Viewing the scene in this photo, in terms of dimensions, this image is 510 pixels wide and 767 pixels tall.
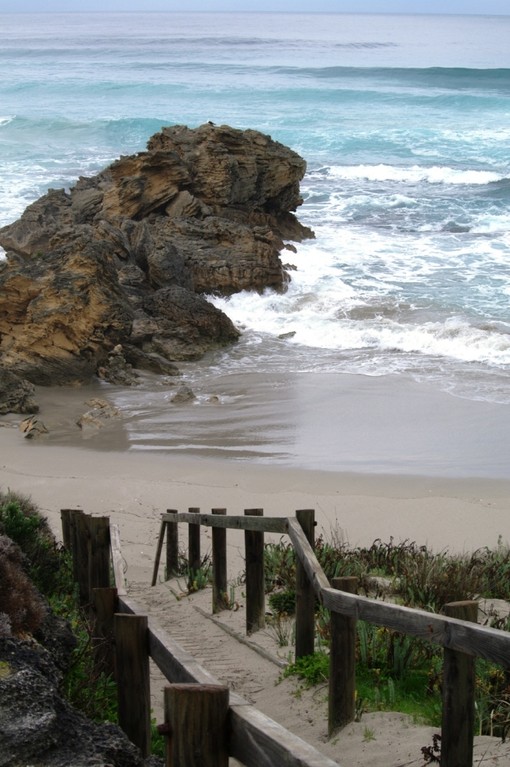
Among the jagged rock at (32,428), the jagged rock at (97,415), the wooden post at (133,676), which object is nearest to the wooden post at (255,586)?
the wooden post at (133,676)

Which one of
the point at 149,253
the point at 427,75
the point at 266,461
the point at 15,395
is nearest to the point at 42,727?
the point at 266,461

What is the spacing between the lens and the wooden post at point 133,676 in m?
3.45

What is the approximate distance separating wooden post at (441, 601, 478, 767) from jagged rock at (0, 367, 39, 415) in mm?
11294

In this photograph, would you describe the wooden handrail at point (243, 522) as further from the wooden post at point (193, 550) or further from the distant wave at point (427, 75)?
the distant wave at point (427, 75)

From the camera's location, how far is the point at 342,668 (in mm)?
3973

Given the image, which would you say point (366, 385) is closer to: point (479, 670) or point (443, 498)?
point (443, 498)

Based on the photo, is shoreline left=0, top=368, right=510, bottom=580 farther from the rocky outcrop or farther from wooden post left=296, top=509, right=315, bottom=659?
the rocky outcrop

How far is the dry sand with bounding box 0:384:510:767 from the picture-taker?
9273mm

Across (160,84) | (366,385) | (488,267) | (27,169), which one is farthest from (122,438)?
(160,84)

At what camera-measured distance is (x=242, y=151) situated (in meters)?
23.2

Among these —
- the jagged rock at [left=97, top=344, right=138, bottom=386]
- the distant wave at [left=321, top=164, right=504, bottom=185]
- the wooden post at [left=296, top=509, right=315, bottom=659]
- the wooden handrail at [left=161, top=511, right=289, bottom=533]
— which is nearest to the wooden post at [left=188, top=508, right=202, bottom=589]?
the wooden handrail at [left=161, top=511, right=289, bottom=533]

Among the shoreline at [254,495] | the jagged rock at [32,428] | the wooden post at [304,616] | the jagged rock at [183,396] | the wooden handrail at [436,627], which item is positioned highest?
the wooden handrail at [436,627]

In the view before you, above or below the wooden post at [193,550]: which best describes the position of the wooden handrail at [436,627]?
above

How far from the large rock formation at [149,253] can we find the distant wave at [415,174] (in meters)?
12.0
